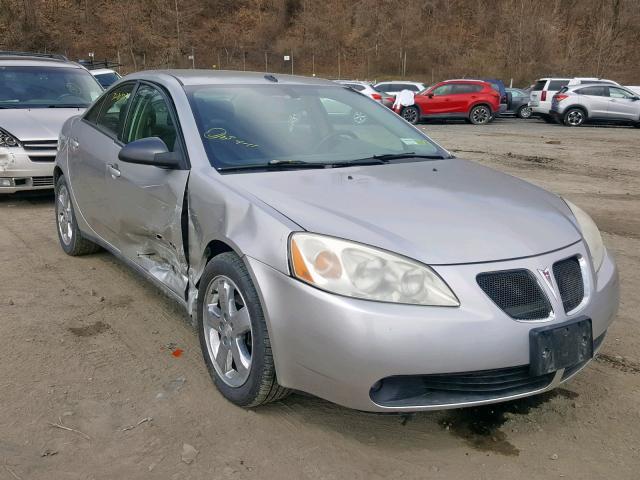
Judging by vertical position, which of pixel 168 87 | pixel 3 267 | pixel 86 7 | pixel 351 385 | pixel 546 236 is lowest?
pixel 3 267

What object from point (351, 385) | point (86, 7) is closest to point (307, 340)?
point (351, 385)

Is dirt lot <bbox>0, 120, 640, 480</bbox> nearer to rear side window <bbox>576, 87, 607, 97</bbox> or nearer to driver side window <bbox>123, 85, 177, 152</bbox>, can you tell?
driver side window <bbox>123, 85, 177, 152</bbox>

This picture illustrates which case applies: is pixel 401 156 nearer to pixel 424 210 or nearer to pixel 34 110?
pixel 424 210

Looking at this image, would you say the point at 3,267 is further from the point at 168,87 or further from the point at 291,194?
the point at 291,194

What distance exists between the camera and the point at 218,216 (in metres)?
3.00

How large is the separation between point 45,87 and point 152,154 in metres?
5.74

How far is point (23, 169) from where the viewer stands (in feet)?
22.9

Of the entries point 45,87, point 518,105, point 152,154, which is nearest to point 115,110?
point 152,154

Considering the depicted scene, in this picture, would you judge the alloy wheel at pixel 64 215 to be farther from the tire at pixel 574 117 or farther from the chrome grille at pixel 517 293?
the tire at pixel 574 117

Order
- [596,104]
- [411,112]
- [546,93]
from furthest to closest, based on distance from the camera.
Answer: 1. [546,93]
2. [411,112]
3. [596,104]

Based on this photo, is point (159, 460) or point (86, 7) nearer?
point (159, 460)

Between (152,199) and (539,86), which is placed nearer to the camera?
(152,199)

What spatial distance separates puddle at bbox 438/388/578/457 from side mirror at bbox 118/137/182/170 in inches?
74.7

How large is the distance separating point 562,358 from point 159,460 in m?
1.67
